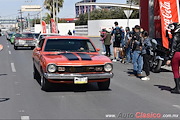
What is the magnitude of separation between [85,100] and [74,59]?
1.27 metres

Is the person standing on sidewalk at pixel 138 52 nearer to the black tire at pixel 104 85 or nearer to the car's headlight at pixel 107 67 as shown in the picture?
the black tire at pixel 104 85

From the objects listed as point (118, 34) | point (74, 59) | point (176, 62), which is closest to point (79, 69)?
point (74, 59)

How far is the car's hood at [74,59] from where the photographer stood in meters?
8.81

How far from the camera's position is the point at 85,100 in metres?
8.22

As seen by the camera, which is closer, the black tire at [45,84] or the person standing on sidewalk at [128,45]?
the black tire at [45,84]

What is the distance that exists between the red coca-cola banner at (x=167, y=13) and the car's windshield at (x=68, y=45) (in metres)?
4.76

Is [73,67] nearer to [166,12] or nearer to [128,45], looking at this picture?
[166,12]

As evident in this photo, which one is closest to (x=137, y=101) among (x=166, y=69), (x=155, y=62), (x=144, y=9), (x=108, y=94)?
(x=108, y=94)

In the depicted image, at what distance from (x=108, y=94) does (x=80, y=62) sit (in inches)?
44.6

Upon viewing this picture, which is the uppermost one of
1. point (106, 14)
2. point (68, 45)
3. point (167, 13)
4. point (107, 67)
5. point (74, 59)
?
point (106, 14)

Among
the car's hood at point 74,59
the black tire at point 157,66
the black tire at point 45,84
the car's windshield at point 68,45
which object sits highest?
the car's windshield at point 68,45

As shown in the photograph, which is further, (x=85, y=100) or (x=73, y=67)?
(x=73, y=67)

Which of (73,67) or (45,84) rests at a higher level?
(73,67)

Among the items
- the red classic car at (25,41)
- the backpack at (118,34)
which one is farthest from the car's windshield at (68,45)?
the red classic car at (25,41)
